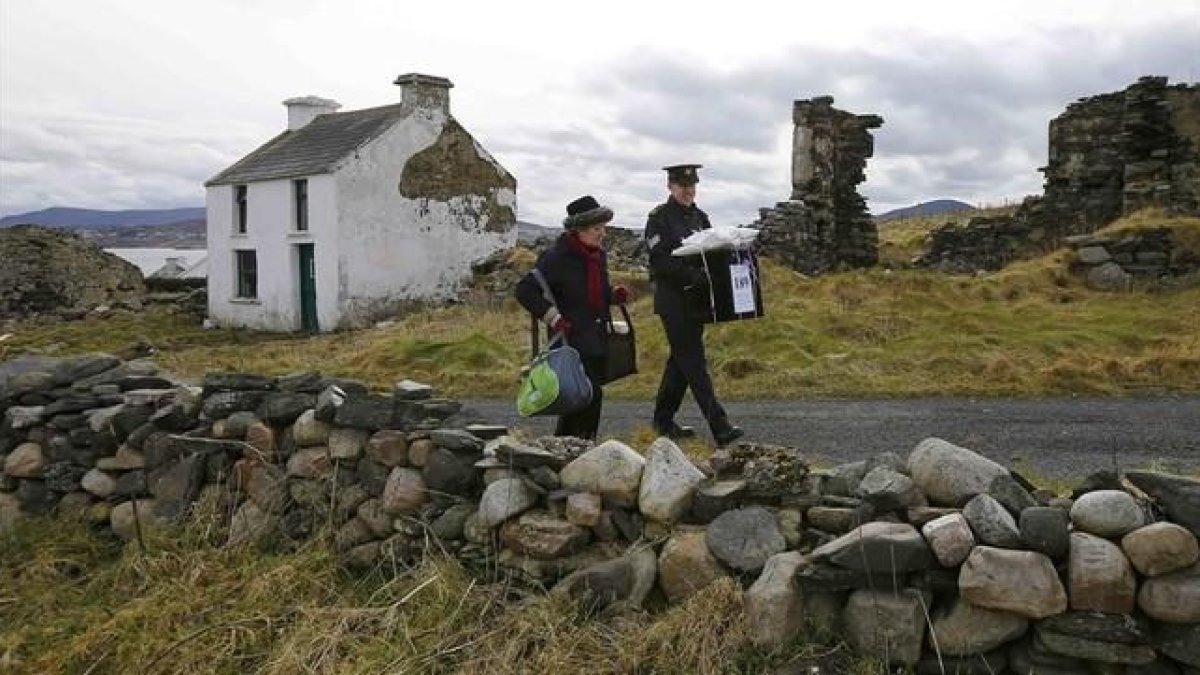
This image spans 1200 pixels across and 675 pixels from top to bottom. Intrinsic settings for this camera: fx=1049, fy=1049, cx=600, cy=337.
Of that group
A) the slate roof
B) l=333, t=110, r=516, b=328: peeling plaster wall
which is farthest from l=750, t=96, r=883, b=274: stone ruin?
the slate roof

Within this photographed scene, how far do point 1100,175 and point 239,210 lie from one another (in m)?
22.7

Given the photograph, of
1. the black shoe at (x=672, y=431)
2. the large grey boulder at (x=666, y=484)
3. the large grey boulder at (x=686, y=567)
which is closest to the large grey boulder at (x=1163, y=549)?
the large grey boulder at (x=686, y=567)

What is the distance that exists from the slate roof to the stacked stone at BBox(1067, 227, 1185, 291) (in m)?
17.7

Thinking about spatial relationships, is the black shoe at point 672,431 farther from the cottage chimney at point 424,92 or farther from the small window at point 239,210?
the small window at point 239,210

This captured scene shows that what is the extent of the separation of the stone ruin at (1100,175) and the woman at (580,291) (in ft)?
51.2

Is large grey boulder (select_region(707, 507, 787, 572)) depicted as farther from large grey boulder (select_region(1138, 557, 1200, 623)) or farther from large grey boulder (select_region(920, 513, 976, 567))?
large grey boulder (select_region(1138, 557, 1200, 623))

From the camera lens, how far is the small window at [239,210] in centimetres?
3058

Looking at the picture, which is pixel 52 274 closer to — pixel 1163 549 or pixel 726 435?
pixel 726 435

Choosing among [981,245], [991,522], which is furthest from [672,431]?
[981,245]

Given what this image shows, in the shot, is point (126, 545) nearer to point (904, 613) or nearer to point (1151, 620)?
point (904, 613)

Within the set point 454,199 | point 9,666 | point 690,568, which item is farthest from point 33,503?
point 454,199

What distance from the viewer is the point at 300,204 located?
28.4m

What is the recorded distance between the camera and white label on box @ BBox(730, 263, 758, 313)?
7.19 m

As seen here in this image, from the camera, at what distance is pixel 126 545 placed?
277 inches
